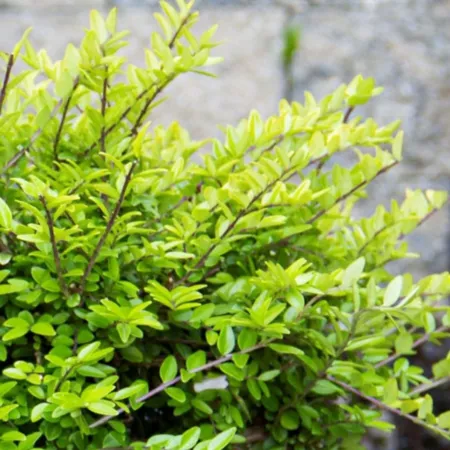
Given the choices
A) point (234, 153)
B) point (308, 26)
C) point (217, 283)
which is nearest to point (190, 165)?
point (234, 153)

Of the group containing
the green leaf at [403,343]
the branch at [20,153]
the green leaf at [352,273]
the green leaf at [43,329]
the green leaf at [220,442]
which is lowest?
the green leaf at [220,442]

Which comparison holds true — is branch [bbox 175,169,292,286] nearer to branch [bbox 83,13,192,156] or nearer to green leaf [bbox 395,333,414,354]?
branch [bbox 83,13,192,156]

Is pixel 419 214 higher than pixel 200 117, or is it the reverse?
pixel 200 117

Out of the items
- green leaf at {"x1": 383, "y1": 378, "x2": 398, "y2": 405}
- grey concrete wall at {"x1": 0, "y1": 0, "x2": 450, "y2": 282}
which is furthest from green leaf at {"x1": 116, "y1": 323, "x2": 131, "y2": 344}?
grey concrete wall at {"x1": 0, "y1": 0, "x2": 450, "y2": 282}

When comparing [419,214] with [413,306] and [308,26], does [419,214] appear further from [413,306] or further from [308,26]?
[308,26]

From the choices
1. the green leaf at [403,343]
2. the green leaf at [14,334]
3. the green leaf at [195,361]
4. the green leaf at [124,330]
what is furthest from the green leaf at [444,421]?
the green leaf at [14,334]

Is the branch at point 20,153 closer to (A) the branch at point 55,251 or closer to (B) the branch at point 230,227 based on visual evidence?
(A) the branch at point 55,251
